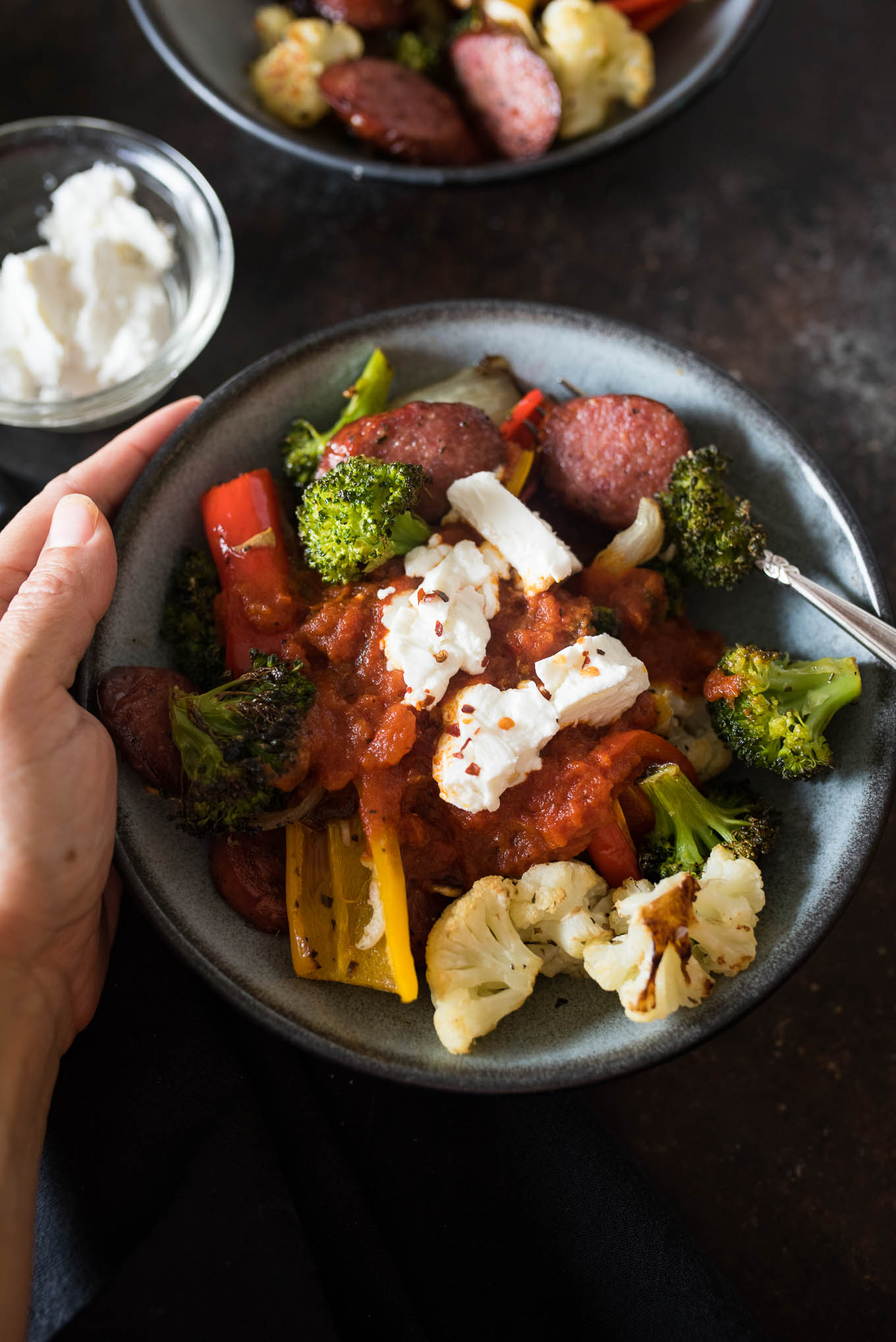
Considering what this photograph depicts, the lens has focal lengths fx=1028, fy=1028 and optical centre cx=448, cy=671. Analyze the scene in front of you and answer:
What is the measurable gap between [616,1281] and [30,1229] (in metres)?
1.35

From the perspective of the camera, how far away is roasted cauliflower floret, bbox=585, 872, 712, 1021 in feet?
6.97

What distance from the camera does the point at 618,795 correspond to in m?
2.45

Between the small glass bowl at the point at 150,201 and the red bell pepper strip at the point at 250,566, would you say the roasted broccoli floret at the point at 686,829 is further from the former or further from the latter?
the small glass bowl at the point at 150,201

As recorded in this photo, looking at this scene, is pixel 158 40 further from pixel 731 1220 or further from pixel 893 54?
pixel 731 1220

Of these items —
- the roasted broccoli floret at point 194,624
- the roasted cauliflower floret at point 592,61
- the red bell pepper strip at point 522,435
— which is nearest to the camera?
the roasted broccoli floret at point 194,624

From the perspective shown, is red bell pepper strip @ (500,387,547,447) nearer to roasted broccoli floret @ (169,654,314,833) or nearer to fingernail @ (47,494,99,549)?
roasted broccoli floret @ (169,654,314,833)

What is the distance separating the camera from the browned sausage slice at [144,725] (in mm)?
2311

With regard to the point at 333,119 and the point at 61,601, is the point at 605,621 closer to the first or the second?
the point at 61,601

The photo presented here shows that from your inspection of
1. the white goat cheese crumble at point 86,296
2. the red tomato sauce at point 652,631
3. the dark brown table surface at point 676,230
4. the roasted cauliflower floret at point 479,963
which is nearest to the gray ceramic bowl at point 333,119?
the dark brown table surface at point 676,230

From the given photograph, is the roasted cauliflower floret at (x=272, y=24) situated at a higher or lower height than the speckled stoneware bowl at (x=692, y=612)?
higher

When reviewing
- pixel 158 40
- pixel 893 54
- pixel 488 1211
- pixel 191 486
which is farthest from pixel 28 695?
pixel 893 54

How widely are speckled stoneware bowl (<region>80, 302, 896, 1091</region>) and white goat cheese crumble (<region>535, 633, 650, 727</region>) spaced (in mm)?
539

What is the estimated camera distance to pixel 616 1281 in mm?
2469

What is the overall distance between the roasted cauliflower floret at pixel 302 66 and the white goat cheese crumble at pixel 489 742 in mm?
2180
